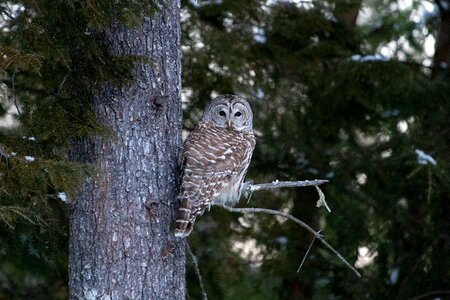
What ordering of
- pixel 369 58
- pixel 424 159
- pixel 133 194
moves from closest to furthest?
pixel 133 194, pixel 424 159, pixel 369 58

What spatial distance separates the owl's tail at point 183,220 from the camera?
16.1 feet

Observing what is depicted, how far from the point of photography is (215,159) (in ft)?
18.0

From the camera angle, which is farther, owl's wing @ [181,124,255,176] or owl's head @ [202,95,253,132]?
owl's head @ [202,95,253,132]

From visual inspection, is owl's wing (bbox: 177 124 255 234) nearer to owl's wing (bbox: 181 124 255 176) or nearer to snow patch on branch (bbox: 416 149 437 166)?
owl's wing (bbox: 181 124 255 176)

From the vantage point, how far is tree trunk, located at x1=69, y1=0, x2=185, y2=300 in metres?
4.86

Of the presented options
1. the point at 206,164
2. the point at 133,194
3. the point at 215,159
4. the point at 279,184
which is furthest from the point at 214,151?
the point at 133,194

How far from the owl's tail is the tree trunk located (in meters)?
0.08

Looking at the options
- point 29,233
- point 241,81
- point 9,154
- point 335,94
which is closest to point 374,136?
point 335,94

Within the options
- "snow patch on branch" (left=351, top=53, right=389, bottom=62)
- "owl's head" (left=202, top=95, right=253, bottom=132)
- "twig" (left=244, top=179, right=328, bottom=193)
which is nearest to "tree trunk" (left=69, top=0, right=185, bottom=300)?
"twig" (left=244, top=179, right=328, bottom=193)

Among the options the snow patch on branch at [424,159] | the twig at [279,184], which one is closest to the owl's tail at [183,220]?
the twig at [279,184]

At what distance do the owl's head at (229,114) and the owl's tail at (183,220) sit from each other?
1378mm

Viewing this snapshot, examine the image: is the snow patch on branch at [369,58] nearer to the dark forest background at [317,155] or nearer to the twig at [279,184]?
the dark forest background at [317,155]

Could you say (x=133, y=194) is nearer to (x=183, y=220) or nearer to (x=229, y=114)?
(x=183, y=220)

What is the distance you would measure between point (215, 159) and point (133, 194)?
0.76 m
